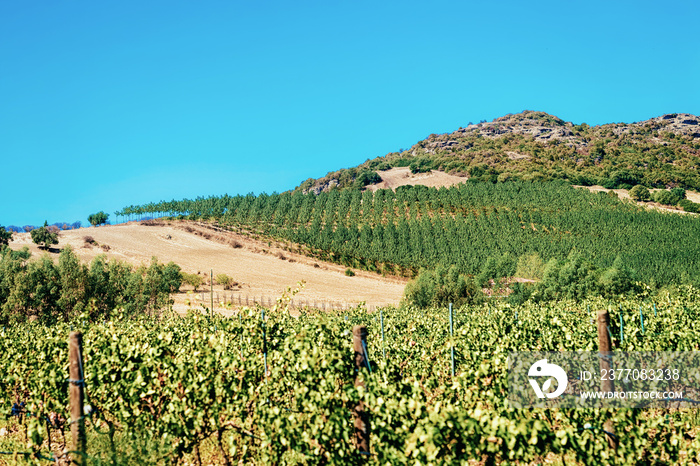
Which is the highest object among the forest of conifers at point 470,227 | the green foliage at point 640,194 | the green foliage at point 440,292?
the green foliage at point 640,194

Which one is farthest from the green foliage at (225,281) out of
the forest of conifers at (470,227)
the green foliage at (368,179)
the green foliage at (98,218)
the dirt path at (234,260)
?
the green foliage at (368,179)

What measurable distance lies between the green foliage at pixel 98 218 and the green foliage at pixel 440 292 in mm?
88067

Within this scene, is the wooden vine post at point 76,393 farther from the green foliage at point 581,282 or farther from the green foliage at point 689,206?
the green foliage at point 689,206

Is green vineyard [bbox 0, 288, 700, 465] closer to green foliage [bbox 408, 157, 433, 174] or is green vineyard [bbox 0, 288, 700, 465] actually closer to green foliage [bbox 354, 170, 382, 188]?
green foliage [bbox 354, 170, 382, 188]

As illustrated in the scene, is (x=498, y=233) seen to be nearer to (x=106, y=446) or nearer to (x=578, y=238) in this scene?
(x=578, y=238)

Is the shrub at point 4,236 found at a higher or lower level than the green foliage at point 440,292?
higher

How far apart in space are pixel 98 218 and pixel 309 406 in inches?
4364

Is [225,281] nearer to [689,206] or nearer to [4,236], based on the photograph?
[4,236]

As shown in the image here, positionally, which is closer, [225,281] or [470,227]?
[225,281]

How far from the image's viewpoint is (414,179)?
443 feet

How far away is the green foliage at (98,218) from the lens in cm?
10151

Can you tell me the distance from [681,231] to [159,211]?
88196mm

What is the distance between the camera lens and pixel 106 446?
7.22 metres

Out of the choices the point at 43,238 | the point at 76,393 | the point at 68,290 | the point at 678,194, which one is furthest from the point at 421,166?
the point at 76,393
